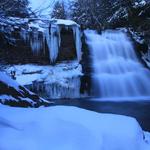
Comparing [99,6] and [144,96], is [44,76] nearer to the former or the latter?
[144,96]

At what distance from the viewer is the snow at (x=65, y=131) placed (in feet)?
11.5

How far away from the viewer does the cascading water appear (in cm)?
1925

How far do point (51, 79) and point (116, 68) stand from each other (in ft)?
10.9

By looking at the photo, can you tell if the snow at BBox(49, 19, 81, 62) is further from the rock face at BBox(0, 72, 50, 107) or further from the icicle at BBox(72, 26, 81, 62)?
the rock face at BBox(0, 72, 50, 107)

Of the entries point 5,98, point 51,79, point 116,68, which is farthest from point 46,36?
point 5,98

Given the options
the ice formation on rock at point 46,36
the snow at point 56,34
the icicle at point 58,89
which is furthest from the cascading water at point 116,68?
the ice formation on rock at point 46,36

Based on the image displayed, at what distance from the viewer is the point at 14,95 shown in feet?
20.0

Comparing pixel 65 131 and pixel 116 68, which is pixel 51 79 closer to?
pixel 116 68

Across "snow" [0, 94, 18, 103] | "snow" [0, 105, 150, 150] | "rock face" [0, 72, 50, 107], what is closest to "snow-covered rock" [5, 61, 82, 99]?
"rock face" [0, 72, 50, 107]

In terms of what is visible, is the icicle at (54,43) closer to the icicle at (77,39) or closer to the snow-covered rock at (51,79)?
the snow-covered rock at (51,79)

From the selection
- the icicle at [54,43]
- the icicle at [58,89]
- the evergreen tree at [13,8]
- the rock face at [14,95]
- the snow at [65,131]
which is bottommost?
the icicle at [58,89]

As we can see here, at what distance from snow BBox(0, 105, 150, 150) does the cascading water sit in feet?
47.9

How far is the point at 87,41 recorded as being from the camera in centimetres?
2167

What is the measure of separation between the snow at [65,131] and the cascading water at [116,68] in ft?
47.9
